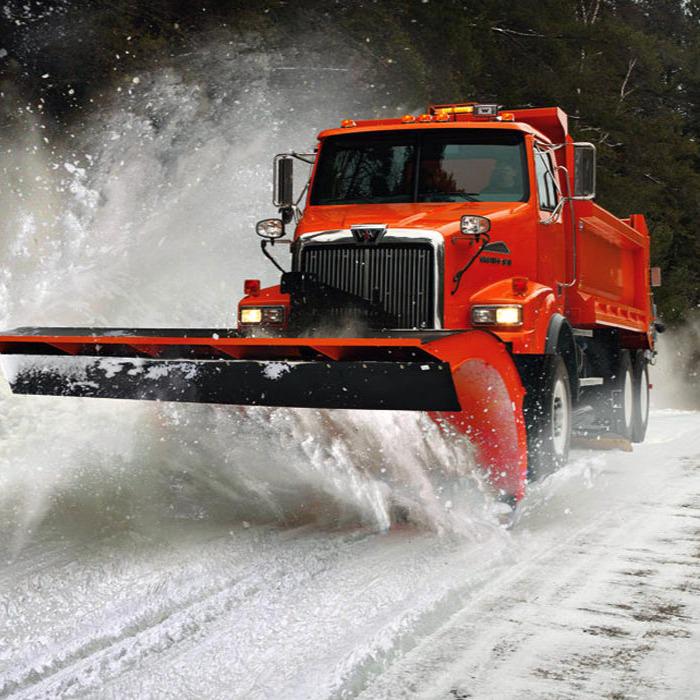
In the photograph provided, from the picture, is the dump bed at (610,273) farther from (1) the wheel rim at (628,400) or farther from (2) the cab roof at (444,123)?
(2) the cab roof at (444,123)

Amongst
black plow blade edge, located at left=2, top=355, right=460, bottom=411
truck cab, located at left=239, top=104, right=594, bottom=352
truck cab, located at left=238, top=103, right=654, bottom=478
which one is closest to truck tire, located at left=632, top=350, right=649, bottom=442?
truck cab, located at left=238, top=103, right=654, bottom=478

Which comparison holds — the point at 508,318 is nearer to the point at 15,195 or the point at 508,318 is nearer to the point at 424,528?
the point at 424,528

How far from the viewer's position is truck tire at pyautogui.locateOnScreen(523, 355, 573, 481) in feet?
21.2

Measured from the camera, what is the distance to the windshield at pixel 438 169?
23.9 ft

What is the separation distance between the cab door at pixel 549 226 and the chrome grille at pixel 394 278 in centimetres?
114

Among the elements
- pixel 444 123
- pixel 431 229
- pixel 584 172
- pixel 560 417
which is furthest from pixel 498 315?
pixel 444 123

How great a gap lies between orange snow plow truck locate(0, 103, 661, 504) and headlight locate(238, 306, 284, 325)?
1cm

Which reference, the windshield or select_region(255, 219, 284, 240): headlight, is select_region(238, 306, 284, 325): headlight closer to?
select_region(255, 219, 284, 240): headlight

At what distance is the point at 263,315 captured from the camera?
7062mm

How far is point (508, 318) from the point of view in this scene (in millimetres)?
6547

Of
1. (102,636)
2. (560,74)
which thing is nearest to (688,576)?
(102,636)


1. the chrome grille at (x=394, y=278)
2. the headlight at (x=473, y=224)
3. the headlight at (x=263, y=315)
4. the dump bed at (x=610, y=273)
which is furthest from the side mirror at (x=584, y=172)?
the headlight at (x=263, y=315)

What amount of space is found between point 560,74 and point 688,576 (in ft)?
71.7

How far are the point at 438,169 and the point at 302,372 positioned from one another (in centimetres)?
255
